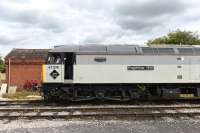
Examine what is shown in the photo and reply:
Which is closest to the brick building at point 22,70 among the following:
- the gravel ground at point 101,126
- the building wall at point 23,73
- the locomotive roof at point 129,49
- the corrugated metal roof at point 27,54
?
the building wall at point 23,73

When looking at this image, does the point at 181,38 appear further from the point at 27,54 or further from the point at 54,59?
the point at 54,59

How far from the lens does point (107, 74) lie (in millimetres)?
20625

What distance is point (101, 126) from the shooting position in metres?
13.6

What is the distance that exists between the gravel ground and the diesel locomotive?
5.65 metres

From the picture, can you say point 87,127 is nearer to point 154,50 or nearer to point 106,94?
point 106,94

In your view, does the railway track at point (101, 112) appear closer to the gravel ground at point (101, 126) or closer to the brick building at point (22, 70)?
the gravel ground at point (101, 126)

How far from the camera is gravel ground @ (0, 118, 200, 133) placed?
1284cm

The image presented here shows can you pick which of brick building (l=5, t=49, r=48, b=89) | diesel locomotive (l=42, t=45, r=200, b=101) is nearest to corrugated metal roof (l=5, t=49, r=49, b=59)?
brick building (l=5, t=49, r=48, b=89)

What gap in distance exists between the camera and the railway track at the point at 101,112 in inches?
612

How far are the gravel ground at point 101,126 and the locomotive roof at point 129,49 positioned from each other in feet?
20.9

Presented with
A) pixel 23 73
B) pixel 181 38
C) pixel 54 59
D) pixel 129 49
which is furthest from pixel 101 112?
pixel 181 38

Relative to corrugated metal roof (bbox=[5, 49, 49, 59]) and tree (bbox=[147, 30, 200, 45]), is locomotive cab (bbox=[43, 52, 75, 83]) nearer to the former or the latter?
corrugated metal roof (bbox=[5, 49, 49, 59])

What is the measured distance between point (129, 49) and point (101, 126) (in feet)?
26.1

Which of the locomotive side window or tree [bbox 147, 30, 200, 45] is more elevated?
tree [bbox 147, 30, 200, 45]
